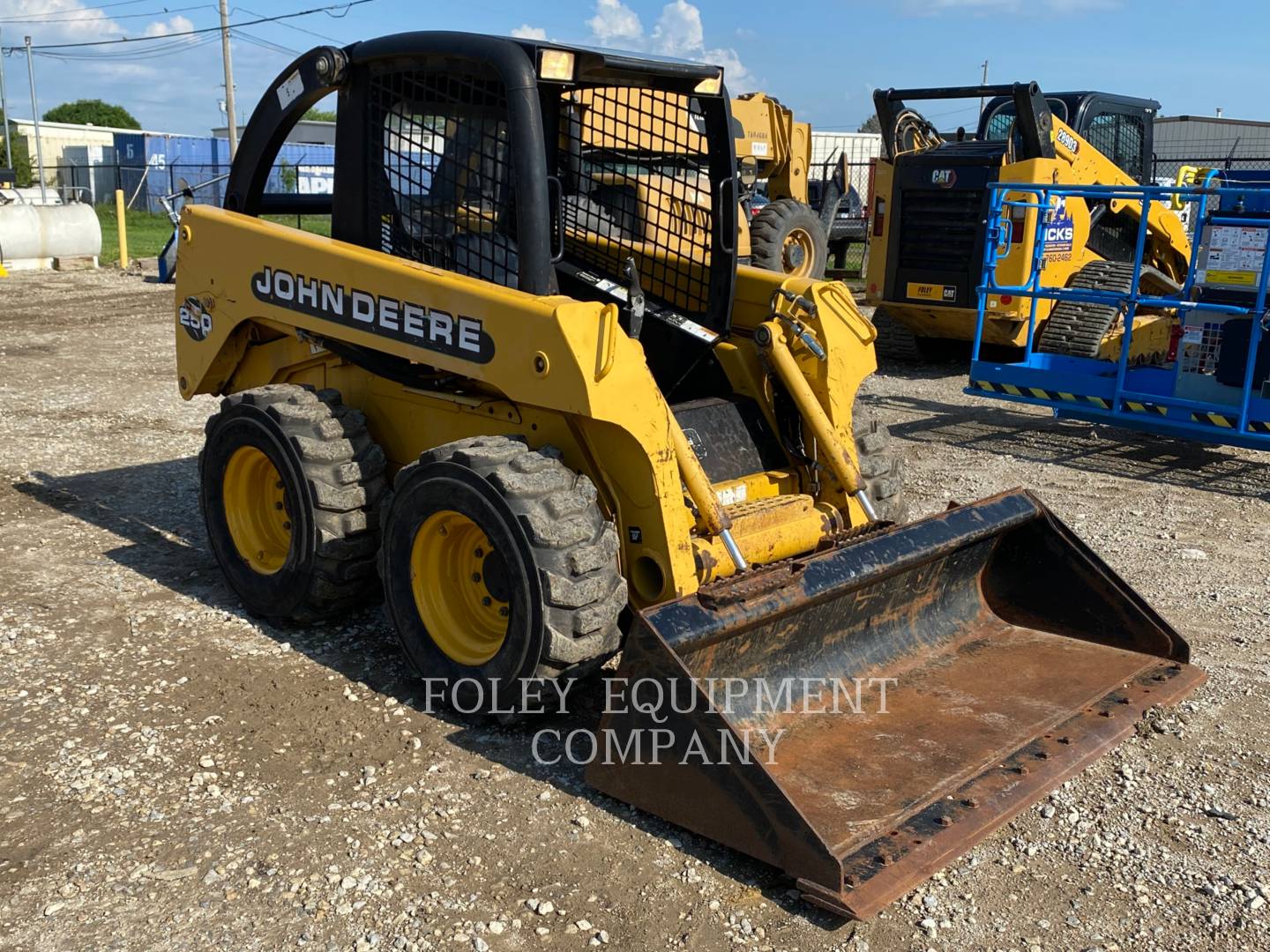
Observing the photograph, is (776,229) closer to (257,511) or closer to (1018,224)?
(1018,224)

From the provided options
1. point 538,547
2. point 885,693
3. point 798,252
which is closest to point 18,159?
point 798,252

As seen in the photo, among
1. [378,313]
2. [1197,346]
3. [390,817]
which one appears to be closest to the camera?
[390,817]

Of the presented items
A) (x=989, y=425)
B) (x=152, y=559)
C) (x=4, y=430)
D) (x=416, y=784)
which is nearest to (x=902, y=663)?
(x=416, y=784)

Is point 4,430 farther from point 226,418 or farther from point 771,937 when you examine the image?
point 771,937

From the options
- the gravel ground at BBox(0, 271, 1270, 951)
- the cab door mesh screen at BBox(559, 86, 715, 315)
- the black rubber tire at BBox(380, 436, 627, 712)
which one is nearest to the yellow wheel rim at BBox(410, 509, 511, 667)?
the black rubber tire at BBox(380, 436, 627, 712)

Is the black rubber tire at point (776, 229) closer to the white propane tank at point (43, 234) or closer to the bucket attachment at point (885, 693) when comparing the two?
the bucket attachment at point (885, 693)

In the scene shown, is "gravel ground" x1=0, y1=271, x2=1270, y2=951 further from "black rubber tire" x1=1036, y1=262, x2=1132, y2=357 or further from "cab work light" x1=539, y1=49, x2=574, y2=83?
"black rubber tire" x1=1036, y1=262, x2=1132, y2=357

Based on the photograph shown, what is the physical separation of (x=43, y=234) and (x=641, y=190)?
1697 centimetres

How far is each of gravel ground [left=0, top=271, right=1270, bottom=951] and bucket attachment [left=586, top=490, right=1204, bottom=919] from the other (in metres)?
0.15

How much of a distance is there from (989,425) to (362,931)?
7.39 m

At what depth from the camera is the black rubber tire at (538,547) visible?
370 centimetres

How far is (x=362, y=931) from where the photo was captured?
303cm

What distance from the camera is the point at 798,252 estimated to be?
43.5ft

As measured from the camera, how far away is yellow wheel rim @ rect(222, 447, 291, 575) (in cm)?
503
